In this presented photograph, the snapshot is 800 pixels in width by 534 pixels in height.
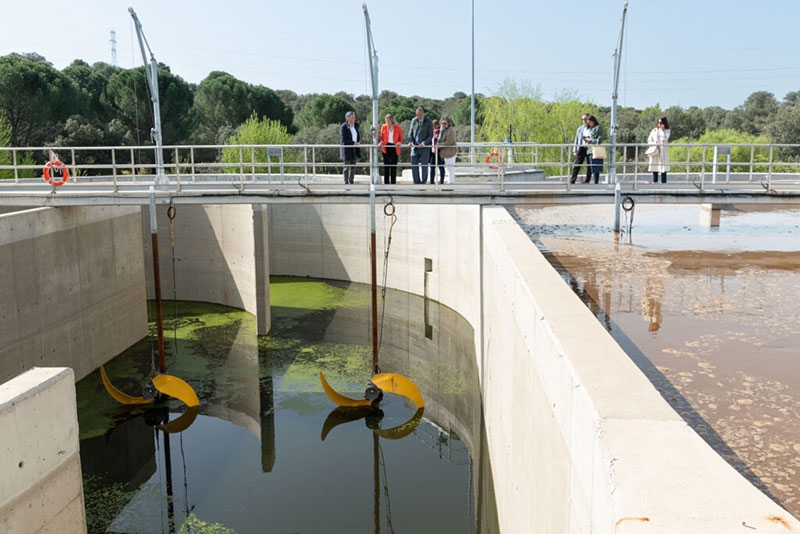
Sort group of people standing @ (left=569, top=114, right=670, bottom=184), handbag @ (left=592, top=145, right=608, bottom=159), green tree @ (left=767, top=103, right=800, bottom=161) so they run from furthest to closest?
green tree @ (left=767, top=103, right=800, bottom=161) → handbag @ (left=592, top=145, right=608, bottom=159) → group of people standing @ (left=569, top=114, right=670, bottom=184)

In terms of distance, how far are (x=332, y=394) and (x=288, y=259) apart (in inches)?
566

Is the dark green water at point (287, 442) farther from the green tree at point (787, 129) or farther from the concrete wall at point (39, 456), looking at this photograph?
the green tree at point (787, 129)

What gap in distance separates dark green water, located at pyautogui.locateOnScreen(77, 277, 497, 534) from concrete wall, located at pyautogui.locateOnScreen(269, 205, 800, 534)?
147 cm

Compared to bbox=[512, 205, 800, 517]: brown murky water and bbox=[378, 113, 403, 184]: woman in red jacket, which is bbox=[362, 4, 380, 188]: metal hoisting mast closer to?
bbox=[378, 113, 403, 184]: woman in red jacket

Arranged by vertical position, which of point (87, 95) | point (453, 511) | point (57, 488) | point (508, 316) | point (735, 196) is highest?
point (87, 95)

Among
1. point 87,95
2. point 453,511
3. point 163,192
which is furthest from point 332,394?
point 87,95

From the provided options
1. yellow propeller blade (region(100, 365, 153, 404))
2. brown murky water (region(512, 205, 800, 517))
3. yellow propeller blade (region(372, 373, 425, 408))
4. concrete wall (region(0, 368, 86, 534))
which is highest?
brown murky water (region(512, 205, 800, 517))

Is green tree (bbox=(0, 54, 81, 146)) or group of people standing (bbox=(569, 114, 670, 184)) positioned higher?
green tree (bbox=(0, 54, 81, 146))

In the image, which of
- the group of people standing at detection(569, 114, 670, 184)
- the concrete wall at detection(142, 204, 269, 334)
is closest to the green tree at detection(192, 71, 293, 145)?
the concrete wall at detection(142, 204, 269, 334)

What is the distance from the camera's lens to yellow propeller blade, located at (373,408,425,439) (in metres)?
14.5

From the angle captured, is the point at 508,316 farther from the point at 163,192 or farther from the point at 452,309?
the point at 452,309

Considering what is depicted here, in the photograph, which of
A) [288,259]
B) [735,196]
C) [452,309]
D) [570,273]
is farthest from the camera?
[288,259]

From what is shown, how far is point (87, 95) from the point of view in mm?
50375

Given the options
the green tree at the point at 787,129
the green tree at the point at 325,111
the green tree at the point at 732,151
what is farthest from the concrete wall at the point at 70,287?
the green tree at the point at 325,111
